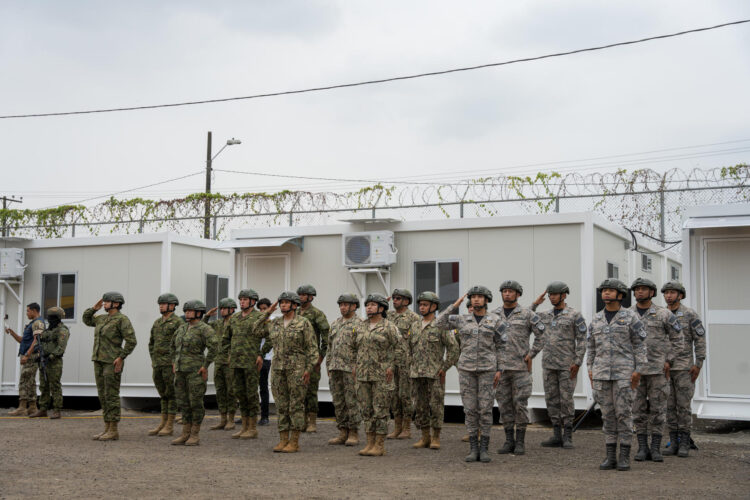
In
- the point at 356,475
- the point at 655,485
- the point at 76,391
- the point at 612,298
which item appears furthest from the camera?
the point at 76,391

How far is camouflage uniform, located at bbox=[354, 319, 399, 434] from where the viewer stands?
358 inches

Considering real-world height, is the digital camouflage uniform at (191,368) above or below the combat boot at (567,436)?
above

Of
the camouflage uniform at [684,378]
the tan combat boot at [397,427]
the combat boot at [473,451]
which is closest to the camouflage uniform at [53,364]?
the tan combat boot at [397,427]

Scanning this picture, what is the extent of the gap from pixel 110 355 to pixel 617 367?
19.3 feet

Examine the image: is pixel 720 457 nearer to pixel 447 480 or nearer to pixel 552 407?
pixel 552 407

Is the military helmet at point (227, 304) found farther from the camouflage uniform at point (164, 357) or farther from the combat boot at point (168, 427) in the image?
the combat boot at point (168, 427)

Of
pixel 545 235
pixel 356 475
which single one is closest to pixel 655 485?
pixel 356 475

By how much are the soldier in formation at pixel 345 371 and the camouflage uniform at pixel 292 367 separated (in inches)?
18.4

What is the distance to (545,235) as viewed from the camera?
12391mm

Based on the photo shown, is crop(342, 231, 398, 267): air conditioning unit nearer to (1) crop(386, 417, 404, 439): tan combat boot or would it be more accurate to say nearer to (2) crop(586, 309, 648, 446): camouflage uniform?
(1) crop(386, 417, 404, 439): tan combat boot

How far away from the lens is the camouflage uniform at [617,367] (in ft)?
26.9

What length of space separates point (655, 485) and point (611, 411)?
975 millimetres

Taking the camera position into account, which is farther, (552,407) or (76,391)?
(76,391)

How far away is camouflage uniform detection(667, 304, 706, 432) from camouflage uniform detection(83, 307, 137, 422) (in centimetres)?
619
